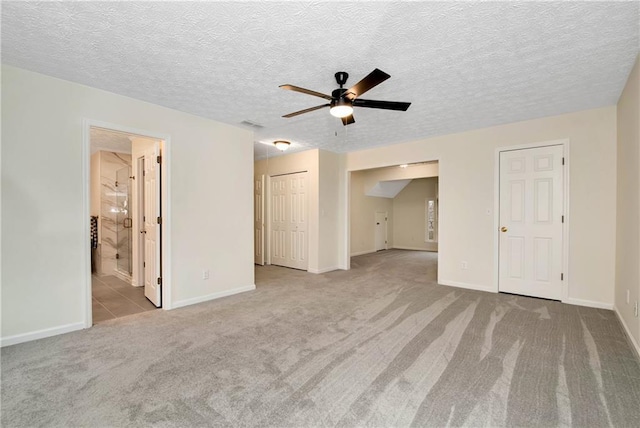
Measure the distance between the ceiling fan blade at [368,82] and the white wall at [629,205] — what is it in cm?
216

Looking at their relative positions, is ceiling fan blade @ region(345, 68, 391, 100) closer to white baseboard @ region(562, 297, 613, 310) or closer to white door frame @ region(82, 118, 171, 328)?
white door frame @ region(82, 118, 171, 328)

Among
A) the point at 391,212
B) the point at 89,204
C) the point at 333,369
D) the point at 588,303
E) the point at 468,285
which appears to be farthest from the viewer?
the point at 391,212

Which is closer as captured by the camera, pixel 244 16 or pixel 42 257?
pixel 244 16

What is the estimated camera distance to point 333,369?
6.97 ft

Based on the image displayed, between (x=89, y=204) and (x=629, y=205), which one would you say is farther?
(x=89, y=204)

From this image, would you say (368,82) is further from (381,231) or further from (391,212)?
(391,212)

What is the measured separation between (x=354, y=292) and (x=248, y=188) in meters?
2.26

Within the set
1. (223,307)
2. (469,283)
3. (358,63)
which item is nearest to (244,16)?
(358,63)

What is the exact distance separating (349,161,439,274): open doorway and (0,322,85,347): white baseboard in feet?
20.7

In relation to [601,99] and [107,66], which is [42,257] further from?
[601,99]

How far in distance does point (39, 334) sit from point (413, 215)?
30.3 ft

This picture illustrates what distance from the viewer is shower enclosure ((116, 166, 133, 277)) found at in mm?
5152

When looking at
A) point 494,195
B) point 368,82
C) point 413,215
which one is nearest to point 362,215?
point 413,215

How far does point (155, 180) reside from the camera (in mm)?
3600
